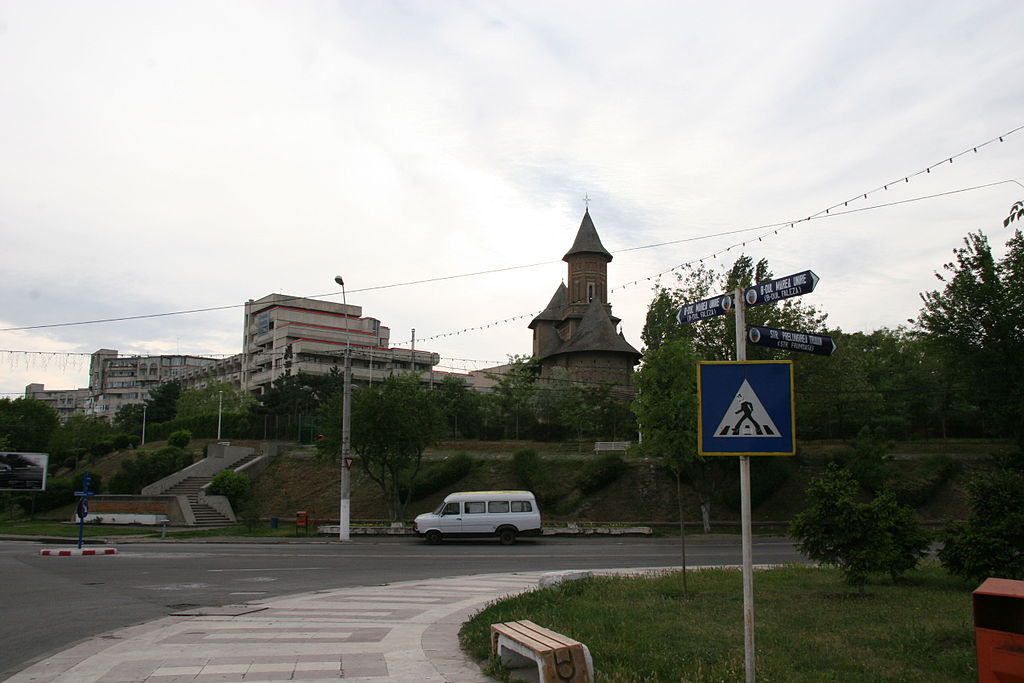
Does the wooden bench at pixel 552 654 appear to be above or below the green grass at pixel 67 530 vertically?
above

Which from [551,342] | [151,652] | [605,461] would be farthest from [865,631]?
[551,342]

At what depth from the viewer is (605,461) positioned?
1494 inches

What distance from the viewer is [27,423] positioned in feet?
196

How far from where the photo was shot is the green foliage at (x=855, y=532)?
38.7ft

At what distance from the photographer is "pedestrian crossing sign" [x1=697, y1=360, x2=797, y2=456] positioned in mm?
6207

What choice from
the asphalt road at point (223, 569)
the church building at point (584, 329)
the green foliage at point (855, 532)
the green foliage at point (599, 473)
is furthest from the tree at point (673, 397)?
the church building at point (584, 329)

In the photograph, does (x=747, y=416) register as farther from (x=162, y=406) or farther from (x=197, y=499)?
(x=162, y=406)

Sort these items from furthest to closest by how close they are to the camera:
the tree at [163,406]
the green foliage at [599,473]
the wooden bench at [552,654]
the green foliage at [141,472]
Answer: the tree at [163,406] < the green foliage at [141,472] < the green foliage at [599,473] < the wooden bench at [552,654]

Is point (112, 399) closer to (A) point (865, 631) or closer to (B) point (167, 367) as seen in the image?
(B) point (167, 367)

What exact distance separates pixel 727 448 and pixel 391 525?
87.2ft

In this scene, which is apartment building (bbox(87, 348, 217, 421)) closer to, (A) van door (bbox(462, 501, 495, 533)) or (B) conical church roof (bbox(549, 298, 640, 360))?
(B) conical church roof (bbox(549, 298, 640, 360))

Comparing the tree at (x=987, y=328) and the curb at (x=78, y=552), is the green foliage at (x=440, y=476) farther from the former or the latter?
the tree at (x=987, y=328)

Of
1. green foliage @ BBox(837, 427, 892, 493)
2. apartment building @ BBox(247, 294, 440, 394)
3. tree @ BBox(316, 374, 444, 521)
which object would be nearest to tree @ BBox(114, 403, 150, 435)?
apartment building @ BBox(247, 294, 440, 394)

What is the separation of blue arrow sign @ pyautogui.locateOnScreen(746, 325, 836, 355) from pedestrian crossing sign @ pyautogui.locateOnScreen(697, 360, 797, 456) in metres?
0.77
